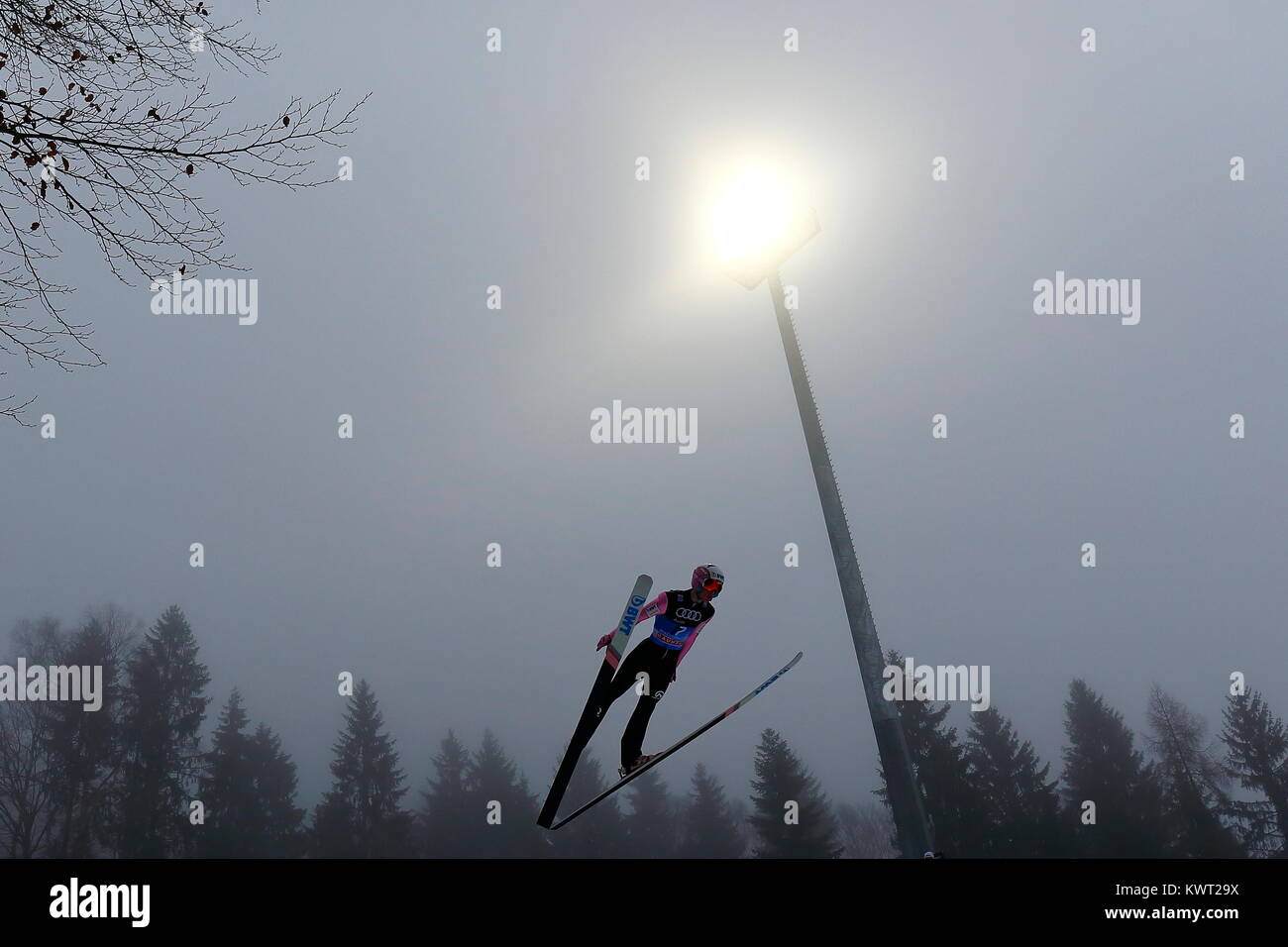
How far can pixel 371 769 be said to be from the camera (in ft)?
129

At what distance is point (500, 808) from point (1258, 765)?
36.7m

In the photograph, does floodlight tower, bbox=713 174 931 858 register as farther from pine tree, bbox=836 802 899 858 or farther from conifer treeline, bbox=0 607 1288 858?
pine tree, bbox=836 802 899 858

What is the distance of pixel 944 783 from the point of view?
29.5 m

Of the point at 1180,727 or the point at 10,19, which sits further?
the point at 1180,727

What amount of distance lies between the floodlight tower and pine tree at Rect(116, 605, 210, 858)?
3529 cm

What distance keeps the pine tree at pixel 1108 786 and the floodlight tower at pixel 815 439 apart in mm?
27714

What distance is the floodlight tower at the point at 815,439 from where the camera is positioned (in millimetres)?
6023

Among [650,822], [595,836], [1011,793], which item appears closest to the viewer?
[1011,793]

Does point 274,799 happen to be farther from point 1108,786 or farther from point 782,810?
point 1108,786
